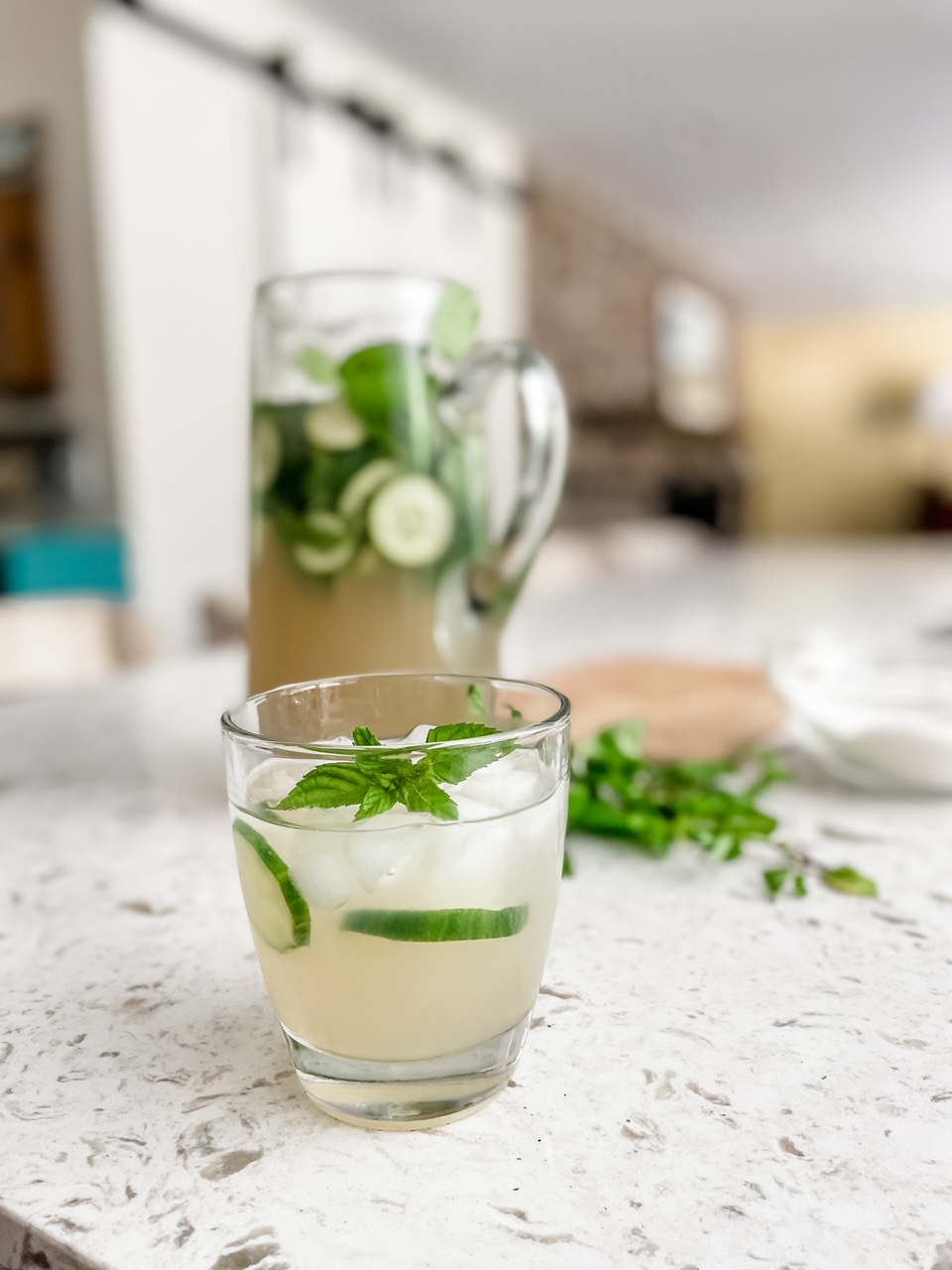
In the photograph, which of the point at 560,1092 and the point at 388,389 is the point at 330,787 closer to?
the point at 560,1092

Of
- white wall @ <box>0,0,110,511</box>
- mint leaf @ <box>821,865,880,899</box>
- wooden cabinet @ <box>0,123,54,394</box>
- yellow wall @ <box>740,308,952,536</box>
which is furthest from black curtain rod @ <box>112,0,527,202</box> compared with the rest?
yellow wall @ <box>740,308,952,536</box>

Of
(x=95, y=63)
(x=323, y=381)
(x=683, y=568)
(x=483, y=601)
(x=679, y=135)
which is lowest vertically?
(x=683, y=568)

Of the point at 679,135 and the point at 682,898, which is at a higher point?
the point at 679,135

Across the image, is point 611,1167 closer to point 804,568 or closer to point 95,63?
point 804,568

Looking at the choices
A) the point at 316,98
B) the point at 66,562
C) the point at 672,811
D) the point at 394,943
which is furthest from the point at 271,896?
the point at 316,98

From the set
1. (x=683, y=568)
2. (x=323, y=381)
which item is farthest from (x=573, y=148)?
(x=323, y=381)

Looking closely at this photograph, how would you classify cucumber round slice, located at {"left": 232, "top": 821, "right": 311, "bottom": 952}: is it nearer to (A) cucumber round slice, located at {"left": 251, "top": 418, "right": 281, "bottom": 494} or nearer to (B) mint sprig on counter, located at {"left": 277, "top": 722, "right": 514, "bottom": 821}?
(B) mint sprig on counter, located at {"left": 277, "top": 722, "right": 514, "bottom": 821}
